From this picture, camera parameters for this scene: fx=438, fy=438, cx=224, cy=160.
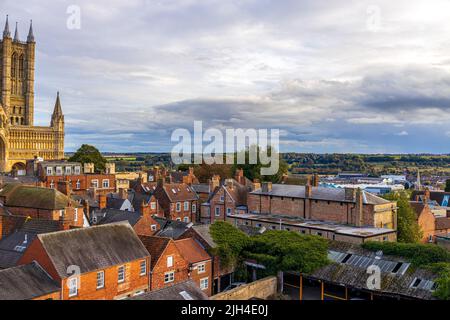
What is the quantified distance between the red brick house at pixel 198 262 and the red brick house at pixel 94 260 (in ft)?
13.8

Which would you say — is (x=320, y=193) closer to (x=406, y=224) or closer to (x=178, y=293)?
(x=406, y=224)

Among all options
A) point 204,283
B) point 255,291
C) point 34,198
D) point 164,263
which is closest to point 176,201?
point 34,198

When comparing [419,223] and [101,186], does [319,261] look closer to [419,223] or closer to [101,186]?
[419,223]

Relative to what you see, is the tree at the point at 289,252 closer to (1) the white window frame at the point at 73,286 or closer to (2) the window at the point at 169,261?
(2) the window at the point at 169,261

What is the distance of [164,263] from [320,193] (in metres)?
25.1

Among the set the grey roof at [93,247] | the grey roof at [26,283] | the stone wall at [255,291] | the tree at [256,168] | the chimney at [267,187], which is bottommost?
the stone wall at [255,291]

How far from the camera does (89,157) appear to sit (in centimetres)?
10031

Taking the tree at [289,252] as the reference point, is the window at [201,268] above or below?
below

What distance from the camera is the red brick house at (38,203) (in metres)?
40.9

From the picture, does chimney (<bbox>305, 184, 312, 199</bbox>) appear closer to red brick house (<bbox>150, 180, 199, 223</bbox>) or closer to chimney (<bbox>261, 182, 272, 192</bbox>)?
chimney (<bbox>261, 182, 272, 192</bbox>)

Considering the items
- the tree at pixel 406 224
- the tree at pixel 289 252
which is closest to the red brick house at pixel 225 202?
the tree at pixel 406 224
